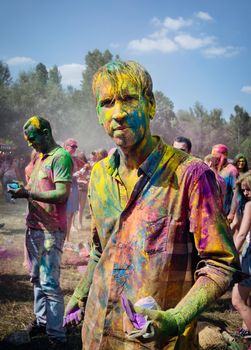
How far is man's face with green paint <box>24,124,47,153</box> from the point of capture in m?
3.71

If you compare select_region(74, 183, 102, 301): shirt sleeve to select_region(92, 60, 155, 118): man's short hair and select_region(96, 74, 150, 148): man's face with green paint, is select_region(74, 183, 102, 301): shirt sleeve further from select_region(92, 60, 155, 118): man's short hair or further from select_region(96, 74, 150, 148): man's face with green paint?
select_region(92, 60, 155, 118): man's short hair

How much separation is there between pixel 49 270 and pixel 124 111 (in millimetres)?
2566

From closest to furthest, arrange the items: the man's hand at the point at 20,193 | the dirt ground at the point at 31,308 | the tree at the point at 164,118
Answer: the man's hand at the point at 20,193, the dirt ground at the point at 31,308, the tree at the point at 164,118

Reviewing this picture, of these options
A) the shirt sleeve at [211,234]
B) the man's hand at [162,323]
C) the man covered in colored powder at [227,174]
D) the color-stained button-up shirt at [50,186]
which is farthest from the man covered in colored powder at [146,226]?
the man covered in colored powder at [227,174]

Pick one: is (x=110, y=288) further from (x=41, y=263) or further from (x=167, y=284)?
(x=41, y=263)

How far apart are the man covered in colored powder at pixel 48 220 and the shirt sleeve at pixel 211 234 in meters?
2.36

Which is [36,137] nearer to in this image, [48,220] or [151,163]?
[48,220]

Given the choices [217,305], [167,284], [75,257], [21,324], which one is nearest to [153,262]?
[167,284]

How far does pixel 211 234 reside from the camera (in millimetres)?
1335

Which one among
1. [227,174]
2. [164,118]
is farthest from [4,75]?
[227,174]

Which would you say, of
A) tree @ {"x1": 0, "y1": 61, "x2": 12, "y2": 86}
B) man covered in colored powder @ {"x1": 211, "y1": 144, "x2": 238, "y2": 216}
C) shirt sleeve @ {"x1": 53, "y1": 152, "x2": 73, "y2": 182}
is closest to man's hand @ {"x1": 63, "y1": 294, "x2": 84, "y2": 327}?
shirt sleeve @ {"x1": 53, "y1": 152, "x2": 73, "y2": 182}

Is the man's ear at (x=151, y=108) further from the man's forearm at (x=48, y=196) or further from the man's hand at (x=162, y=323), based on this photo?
the man's forearm at (x=48, y=196)

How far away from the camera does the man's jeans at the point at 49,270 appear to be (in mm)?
3568

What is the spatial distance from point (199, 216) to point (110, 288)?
555mm
